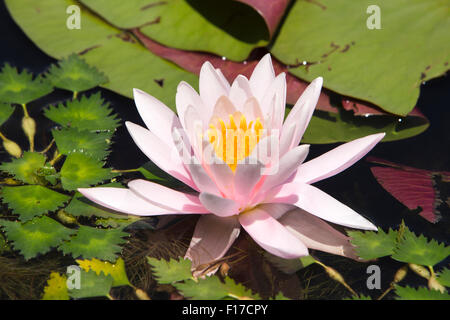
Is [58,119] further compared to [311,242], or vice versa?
[58,119]

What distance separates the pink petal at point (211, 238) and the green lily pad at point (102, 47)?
635 mm

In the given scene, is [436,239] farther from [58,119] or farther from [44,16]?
[44,16]

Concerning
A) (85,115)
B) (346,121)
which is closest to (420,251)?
(346,121)

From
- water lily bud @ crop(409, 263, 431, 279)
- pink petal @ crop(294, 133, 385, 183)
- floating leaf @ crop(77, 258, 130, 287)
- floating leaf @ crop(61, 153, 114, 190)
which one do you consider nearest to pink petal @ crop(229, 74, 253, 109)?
pink petal @ crop(294, 133, 385, 183)

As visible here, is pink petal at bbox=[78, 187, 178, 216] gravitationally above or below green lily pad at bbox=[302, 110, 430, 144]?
below

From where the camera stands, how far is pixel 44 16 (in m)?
2.41

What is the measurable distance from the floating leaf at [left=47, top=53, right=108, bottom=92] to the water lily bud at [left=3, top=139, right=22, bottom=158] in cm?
34

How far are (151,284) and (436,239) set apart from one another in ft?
2.86

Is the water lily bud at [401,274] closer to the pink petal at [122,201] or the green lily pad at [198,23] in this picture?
the pink petal at [122,201]

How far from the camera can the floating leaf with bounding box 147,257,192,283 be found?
56.7 inches

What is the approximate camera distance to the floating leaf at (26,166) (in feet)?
5.74

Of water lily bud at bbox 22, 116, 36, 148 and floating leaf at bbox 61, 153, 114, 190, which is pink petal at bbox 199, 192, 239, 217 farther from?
water lily bud at bbox 22, 116, 36, 148

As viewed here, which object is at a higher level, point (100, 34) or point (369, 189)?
point (100, 34)

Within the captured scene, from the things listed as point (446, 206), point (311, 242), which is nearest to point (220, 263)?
point (311, 242)
